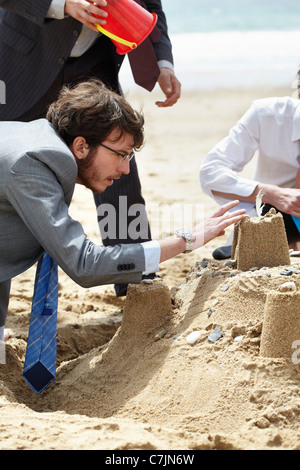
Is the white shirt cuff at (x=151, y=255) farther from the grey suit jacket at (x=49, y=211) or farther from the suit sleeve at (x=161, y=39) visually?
the suit sleeve at (x=161, y=39)

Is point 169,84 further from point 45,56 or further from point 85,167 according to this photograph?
point 85,167

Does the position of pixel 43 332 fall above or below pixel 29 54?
below

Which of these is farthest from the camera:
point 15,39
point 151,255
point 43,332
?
point 15,39

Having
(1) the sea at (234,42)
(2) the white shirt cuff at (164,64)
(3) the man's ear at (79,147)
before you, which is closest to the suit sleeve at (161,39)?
(2) the white shirt cuff at (164,64)

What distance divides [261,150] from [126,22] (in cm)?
137

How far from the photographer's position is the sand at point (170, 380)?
2021mm

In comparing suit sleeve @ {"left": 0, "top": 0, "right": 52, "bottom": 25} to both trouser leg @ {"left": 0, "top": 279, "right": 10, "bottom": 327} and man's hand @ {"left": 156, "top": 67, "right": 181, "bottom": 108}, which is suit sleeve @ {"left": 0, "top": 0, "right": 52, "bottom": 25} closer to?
man's hand @ {"left": 156, "top": 67, "right": 181, "bottom": 108}

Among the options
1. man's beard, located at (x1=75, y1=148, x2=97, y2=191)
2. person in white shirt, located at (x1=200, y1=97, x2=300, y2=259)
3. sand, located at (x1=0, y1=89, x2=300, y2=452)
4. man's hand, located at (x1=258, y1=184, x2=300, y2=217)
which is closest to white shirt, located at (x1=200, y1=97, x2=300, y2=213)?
person in white shirt, located at (x1=200, y1=97, x2=300, y2=259)

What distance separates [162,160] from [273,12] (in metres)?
18.3

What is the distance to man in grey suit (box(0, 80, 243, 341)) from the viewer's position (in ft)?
7.82

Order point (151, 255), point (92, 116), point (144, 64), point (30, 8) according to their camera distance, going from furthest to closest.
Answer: point (144, 64)
point (30, 8)
point (92, 116)
point (151, 255)

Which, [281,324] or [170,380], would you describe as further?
[170,380]

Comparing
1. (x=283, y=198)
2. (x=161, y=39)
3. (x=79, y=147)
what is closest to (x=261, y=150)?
(x=283, y=198)

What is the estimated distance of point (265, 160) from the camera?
13.0ft
